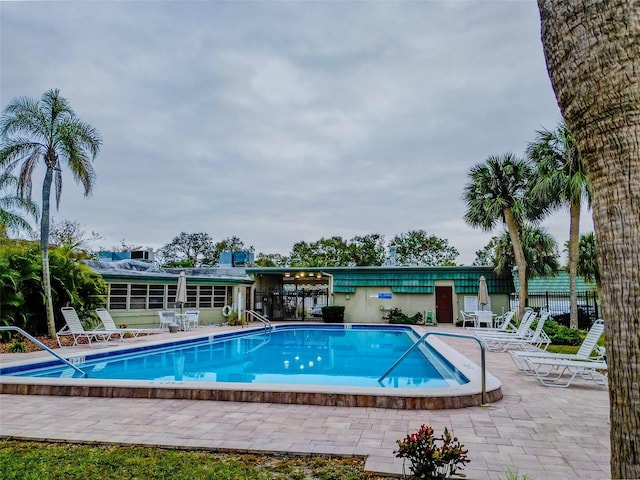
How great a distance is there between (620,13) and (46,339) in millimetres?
14183

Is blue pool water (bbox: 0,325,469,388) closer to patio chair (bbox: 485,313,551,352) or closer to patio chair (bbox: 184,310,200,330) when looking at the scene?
patio chair (bbox: 485,313,551,352)

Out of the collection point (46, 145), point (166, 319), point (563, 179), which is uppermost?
point (46, 145)

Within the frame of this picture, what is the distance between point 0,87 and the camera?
13375 mm

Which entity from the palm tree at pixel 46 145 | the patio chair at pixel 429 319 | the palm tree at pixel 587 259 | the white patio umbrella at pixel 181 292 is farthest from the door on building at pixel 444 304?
the palm tree at pixel 46 145

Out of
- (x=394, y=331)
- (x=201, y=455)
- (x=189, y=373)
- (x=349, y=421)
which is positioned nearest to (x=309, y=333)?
(x=394, y=331)

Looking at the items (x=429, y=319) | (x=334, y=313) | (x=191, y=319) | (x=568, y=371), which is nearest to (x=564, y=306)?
(x=429, y=319)

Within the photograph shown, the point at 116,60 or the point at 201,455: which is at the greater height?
the point at 116,60

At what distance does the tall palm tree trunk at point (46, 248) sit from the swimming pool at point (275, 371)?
2935 mm

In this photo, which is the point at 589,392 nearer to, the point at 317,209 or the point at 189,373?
the point at 189,373

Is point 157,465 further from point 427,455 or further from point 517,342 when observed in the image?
point 517,342

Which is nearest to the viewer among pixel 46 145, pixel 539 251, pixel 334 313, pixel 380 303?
pixel 46 145

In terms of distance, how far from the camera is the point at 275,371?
9703mm

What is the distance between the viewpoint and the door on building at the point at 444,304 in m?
21.3

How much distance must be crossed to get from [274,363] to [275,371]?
1.25 metres
